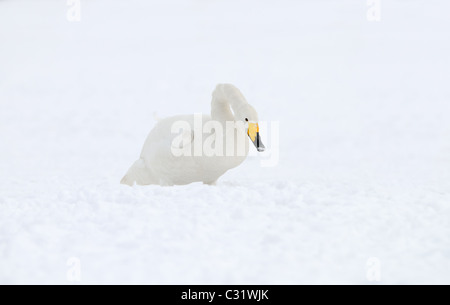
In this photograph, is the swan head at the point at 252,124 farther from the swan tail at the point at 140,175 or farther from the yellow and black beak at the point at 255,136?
the swan tail at the point at 140,175

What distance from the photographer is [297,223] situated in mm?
2822

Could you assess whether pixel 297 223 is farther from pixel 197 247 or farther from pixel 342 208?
pixel 197 247

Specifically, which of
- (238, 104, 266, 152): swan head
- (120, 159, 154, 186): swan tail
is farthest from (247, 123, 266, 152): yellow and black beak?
(120, 159, 154, 186): swan tail

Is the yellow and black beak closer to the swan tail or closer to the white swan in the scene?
the white swan

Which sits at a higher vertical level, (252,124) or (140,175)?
(252,124)

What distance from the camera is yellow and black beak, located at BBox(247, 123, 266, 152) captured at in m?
3.86

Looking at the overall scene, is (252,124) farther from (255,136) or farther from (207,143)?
(207,143)

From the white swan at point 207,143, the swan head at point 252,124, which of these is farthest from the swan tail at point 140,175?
the swan head at point 252,124

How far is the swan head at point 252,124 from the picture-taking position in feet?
12.7

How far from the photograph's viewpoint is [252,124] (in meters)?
3.93

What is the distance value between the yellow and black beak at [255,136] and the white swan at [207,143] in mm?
11

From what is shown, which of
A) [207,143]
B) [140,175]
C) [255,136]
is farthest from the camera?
[140,175]

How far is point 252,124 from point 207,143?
1.43 ft

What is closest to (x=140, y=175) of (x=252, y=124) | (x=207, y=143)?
(x=207, y=143)
